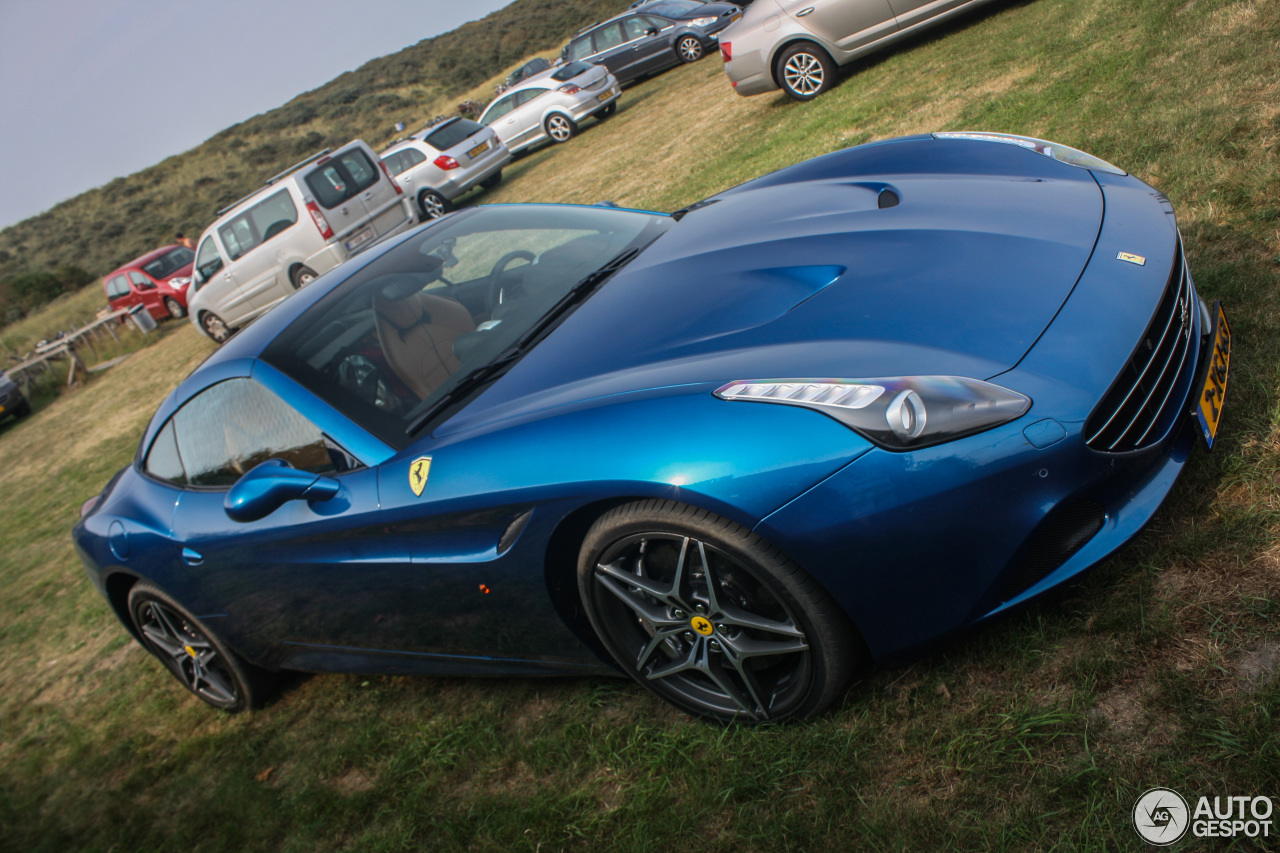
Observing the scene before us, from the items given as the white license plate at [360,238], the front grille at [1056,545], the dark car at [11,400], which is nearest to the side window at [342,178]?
the white license plate at [360,238]

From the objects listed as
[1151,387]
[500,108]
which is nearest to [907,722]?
[1151,387]

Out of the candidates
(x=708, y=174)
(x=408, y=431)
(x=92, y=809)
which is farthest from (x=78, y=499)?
(x=408, y=431)

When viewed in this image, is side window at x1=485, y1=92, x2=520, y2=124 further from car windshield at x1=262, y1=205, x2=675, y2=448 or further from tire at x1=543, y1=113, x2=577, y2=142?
car windshield at x1=262, y1=205, x2=675, y2=448

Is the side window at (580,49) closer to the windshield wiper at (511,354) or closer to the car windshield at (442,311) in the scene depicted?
the car windshield at (442,311)

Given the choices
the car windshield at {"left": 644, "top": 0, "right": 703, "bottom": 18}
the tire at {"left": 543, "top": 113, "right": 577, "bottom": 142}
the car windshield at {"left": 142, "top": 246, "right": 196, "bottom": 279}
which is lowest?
the tire at {"left": 543, "top": 113, "right": 577, "bottom": 142}

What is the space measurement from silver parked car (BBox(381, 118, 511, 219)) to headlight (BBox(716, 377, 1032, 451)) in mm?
13910

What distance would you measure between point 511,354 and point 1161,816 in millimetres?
2072

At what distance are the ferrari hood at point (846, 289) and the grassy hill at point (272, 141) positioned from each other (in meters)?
44.7

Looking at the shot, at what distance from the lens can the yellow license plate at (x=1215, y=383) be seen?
2145mm

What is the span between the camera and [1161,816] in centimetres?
165

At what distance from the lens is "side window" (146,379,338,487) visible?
2881 mm

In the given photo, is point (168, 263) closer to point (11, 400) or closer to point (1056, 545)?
point (11, 400)

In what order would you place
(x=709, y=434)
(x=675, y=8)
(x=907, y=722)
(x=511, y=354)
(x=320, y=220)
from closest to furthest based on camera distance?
(x=709, y=434), (x=907, y=722), (x=511, y=354), (x=320, y=220), (x=675, y=8)

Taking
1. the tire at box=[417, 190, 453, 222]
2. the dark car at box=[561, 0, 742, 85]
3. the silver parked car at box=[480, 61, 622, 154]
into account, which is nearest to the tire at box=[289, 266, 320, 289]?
the tire at box=[417, 190, 453, 222]
